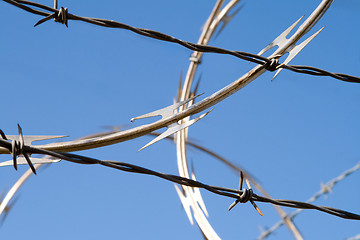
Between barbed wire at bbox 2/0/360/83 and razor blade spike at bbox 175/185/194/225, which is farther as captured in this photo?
razor blade spike at bbox 175/185/194/225

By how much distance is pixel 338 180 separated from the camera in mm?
7109

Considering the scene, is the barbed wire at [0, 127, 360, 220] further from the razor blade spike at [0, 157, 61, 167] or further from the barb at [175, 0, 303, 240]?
the barb at [175, 0, 303, 240]

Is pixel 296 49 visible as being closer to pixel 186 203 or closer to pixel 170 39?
pixel 170 39

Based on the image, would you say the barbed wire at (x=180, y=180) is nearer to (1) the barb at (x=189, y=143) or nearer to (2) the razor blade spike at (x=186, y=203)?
(1) the barb at (x=189, y=143)

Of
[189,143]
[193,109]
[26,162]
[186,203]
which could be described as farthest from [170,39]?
[189,143]

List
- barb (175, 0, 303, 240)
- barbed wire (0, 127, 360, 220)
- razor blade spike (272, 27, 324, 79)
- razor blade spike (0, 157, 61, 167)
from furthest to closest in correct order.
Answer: barb (175, 0, 303, 240)
razor blade spike (272, 27, 324, 79)
razor blade spike (0, 157, 61, 167)
barbed wire (0, 127, 360, 220)

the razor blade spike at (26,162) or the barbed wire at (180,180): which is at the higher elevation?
the razor blade spike at (26,162)

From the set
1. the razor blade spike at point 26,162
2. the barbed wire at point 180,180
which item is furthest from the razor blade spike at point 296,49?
the razor blade spike at point 26,162

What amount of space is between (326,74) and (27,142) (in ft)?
3.04

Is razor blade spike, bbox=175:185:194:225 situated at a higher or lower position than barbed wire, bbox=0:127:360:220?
higher

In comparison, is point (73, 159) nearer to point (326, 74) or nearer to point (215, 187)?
point (215, 187)

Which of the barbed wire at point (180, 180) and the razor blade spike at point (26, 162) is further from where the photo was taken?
the razor blade spike at point (26, 162)

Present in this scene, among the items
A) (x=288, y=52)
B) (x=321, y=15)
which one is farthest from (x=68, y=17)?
(x=321, y=15)

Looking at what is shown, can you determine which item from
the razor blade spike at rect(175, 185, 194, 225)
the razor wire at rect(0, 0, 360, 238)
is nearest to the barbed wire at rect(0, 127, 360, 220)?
the razor wire at rect(0, 0, 360, 238)
